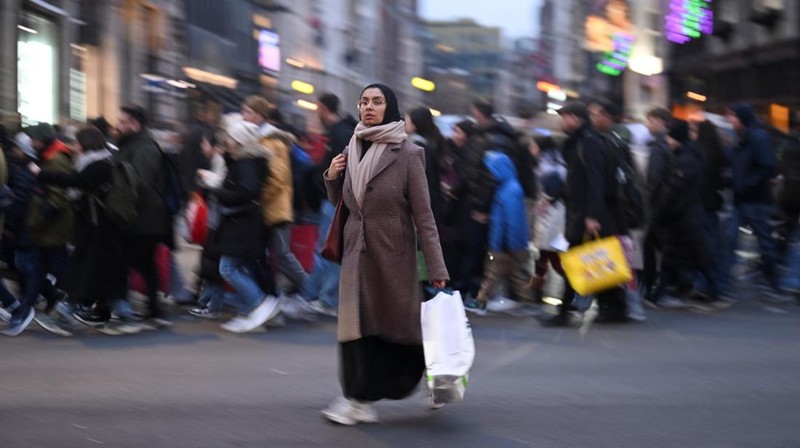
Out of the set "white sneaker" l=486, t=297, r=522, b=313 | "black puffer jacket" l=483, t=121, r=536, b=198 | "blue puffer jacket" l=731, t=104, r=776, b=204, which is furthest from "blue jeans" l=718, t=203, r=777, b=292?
"white sneaker" l=486, t=297, r=522, b=313

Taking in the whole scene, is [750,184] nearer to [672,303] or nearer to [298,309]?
[672,303]

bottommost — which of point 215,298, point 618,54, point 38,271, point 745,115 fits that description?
point 215,298

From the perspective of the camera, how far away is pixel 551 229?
12.1 meters

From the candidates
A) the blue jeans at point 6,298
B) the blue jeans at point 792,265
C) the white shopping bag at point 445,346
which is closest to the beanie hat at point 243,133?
the blue jeans at point 6,298

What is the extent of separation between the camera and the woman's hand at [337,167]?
7012 mm

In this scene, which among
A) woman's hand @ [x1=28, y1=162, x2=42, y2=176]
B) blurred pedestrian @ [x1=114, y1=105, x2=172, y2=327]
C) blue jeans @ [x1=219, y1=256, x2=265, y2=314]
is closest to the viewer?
woman's hand @ [x1=28, y1=162, x2=42, y2=176]

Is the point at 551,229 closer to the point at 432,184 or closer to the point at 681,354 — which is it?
the point at 432,184

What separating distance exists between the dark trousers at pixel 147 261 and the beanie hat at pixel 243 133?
45.4 inches

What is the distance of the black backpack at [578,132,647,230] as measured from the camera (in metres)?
11.3

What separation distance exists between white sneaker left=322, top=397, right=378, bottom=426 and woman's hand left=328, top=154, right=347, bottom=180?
1.13 metres

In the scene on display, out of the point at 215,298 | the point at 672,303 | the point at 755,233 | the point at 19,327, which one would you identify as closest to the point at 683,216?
the point at 672,303

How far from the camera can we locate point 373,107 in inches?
269

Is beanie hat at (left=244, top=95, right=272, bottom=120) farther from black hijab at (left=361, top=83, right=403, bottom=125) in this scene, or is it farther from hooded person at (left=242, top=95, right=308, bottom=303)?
black hijab at (left=361, top=83, right=403, bottom=125)

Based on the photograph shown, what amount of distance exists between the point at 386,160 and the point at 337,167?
0.26 meters
